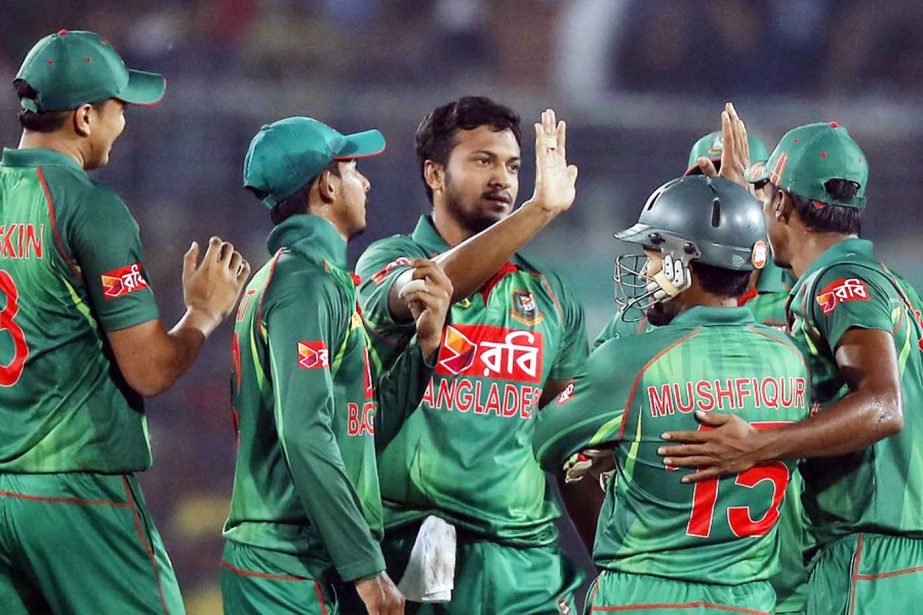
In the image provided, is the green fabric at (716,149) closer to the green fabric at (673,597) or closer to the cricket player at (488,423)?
the cricket player at (488,423)

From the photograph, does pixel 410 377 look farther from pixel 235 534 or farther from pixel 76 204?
pixel 76 204

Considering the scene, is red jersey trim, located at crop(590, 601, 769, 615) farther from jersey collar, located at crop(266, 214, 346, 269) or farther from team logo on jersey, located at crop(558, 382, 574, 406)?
jersey collar, located at crop(266, 214, 346, 269)

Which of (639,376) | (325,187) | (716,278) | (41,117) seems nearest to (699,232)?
(716,278)

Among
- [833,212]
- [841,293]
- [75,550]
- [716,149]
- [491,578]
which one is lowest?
[491,578]

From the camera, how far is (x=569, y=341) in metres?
3.46

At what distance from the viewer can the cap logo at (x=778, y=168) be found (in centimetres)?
317

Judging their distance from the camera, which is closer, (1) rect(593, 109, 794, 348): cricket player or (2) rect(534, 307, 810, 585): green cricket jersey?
(2) rect(534, 307, 810, 585): green cricket jersey

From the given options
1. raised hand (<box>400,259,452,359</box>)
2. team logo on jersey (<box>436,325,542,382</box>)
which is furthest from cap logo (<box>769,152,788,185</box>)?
raised hand (<box>400,259,452,359</box>)

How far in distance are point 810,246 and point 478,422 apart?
916 mm

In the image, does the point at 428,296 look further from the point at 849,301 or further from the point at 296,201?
the point at 849,301

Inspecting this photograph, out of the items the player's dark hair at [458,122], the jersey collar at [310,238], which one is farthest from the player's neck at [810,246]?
the jersey collar at [310,238]

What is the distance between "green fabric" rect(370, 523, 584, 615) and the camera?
3.26 m

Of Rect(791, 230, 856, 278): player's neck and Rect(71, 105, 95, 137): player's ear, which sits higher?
Rect(71, 105, 95, 137): player's ear

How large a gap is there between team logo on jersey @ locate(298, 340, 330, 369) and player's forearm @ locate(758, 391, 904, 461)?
944 mm
